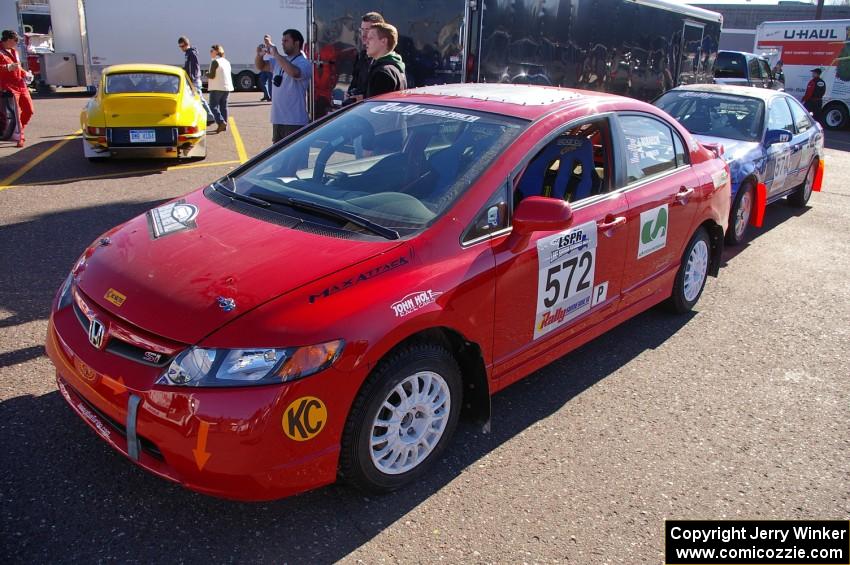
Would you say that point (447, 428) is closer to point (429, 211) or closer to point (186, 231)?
point (429, 211)

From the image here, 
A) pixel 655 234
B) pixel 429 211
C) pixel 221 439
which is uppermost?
pixel 429 211

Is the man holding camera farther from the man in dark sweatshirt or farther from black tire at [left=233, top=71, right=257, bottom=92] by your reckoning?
black tire at [left=233, top=71, right=257, bottom=92]

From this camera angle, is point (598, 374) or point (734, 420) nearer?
point (734, 420)

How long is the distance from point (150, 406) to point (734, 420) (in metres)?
3.00

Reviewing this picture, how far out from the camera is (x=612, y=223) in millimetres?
3852

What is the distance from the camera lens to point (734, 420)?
148 inches

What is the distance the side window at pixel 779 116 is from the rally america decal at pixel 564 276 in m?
4.94

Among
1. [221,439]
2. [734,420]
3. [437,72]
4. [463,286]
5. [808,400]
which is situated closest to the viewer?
[221,439]

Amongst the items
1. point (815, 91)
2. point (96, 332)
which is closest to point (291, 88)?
point (96, 332)

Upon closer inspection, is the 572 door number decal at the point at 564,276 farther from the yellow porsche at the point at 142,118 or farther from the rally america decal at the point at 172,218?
the yellow porsche at the point at 142,118

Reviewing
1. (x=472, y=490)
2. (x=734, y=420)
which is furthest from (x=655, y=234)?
(x=472, y=490)

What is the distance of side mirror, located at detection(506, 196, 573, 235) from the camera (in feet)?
10.3

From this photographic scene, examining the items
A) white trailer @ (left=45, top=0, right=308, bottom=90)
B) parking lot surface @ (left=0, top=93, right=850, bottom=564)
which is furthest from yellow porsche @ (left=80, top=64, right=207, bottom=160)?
white trailer @ (left=45, top=0, right=308, bottom=90)

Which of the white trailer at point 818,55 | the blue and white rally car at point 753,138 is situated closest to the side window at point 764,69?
the white trailer at point 818,55
